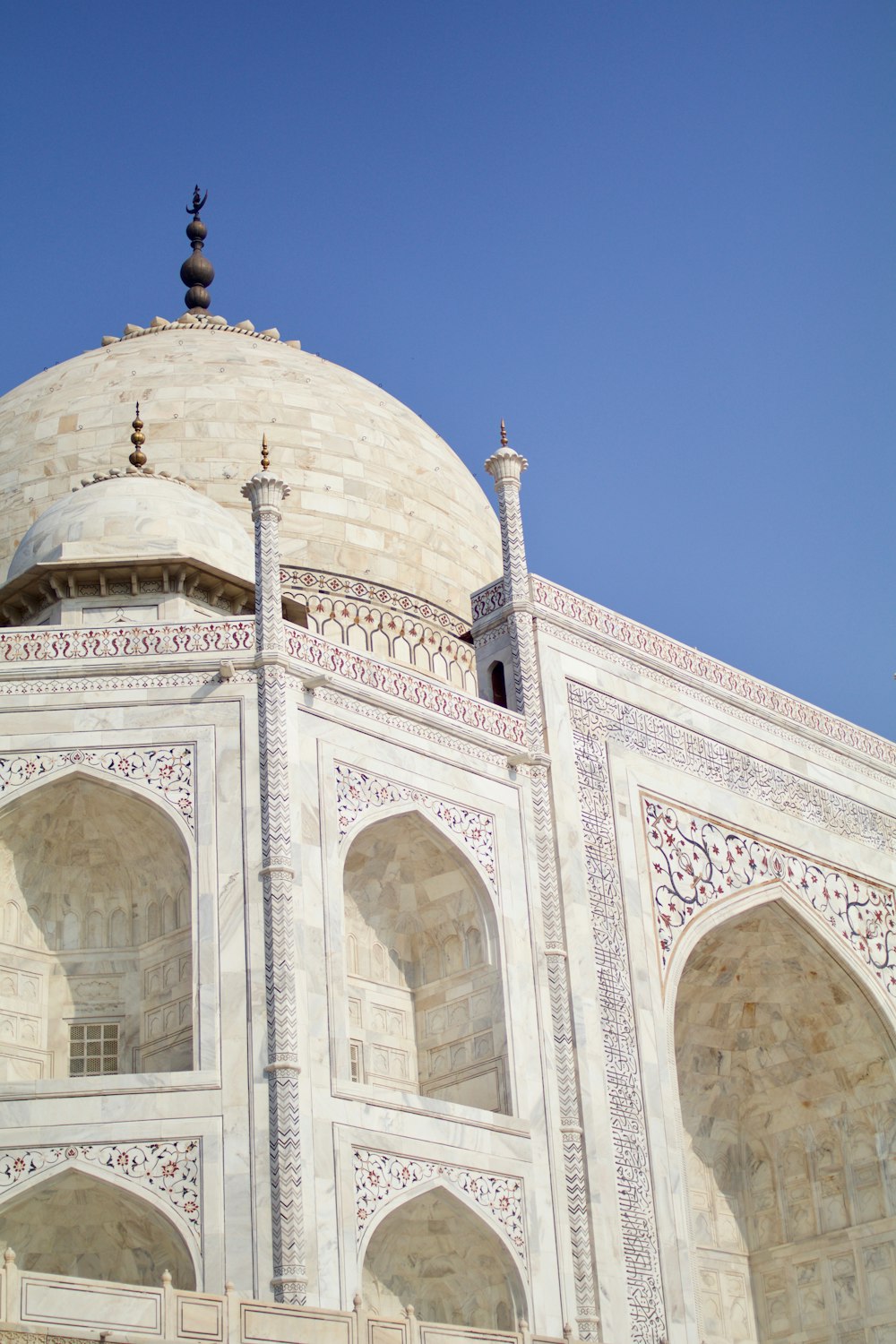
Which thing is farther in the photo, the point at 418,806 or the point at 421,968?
the point at 421,968

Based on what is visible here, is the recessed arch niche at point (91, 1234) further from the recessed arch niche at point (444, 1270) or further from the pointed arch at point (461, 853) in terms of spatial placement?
the pointed arch at point (461, 853)

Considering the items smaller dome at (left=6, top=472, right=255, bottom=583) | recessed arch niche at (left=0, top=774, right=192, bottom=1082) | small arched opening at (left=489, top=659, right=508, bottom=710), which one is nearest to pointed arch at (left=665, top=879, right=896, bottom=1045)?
small arched opening at (left=489, top=659, right=508, bottom=710)

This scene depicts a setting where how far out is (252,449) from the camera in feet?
52.4

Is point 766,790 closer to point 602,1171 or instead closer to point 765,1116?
point 765,1116

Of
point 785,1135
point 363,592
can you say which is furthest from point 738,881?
point 363,592

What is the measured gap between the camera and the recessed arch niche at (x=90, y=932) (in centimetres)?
1052

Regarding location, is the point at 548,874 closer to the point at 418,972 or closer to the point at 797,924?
the point at 418,972

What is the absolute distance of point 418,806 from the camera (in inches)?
444

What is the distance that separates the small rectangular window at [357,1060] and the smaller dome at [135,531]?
3098 mm

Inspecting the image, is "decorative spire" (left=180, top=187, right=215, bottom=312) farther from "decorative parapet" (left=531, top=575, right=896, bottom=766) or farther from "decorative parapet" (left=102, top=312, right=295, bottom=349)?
"decorative parapet" (left=531, top=575, right=896, bottom=766)

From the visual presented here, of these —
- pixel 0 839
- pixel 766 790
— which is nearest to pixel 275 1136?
pixel 0 839

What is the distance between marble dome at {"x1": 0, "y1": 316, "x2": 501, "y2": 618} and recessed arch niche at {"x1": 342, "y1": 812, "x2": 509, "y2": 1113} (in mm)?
4380

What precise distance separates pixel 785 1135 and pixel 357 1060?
447 centimetres

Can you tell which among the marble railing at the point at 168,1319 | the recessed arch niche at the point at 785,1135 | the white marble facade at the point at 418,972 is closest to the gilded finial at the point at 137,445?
the white marble facade at the point at 418,972
